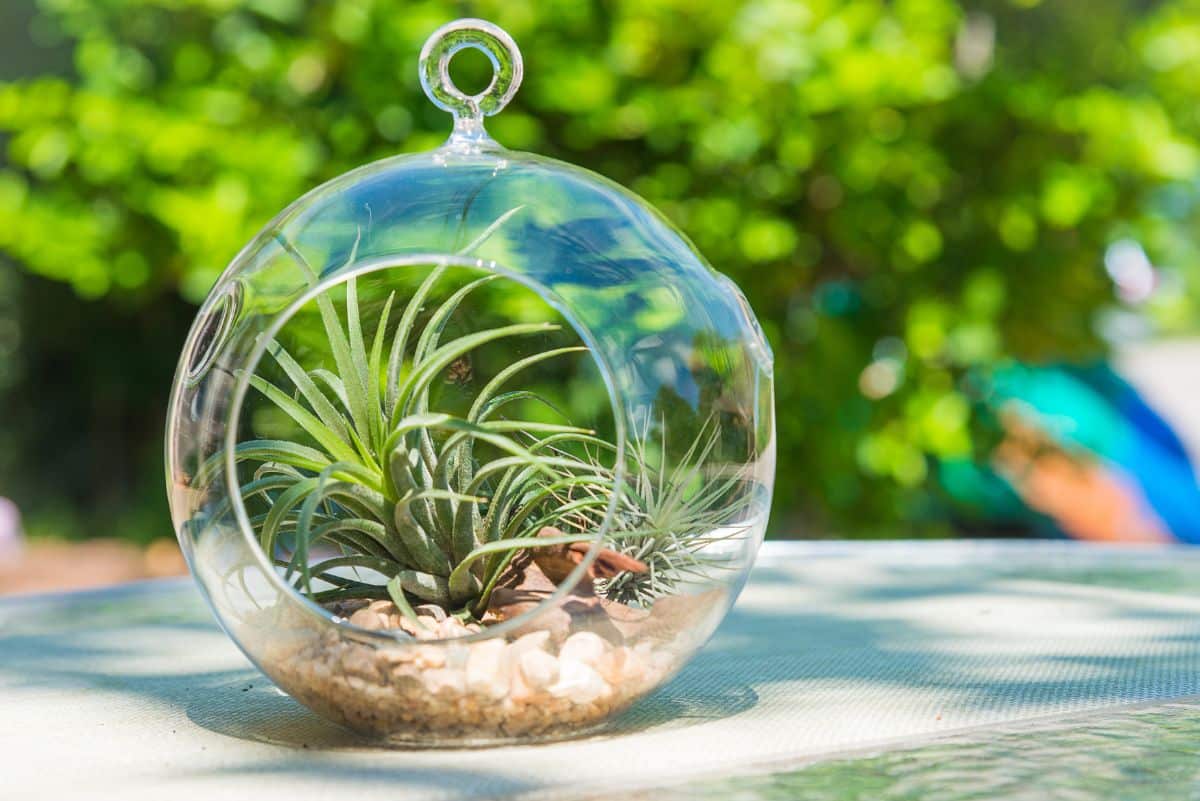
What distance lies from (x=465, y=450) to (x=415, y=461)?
4 cm

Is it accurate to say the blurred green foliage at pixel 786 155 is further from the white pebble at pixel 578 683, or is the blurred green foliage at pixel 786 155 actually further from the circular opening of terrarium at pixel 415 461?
the white pebble at pixel 578 683

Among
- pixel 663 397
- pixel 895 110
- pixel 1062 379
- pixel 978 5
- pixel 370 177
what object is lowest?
pixel 1062 379

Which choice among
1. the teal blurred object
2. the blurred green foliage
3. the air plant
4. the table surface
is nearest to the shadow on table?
the table surface

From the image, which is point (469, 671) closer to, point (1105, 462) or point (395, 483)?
point (395, 483)

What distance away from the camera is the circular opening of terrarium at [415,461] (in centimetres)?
91

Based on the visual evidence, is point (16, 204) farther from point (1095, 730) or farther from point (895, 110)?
point (1095, 730)

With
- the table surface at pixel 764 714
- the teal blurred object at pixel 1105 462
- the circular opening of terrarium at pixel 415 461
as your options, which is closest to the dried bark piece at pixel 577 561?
the circular opening of terrarium at pixel 415 461

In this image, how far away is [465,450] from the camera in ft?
3.14

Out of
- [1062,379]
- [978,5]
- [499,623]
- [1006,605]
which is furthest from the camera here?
[1062,379]

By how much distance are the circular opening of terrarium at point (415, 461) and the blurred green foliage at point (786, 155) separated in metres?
1.72

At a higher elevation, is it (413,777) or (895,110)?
(895,110)

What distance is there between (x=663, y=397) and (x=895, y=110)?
216cm

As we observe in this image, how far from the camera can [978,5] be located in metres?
4.03

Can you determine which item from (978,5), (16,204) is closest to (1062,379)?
(978,5)
